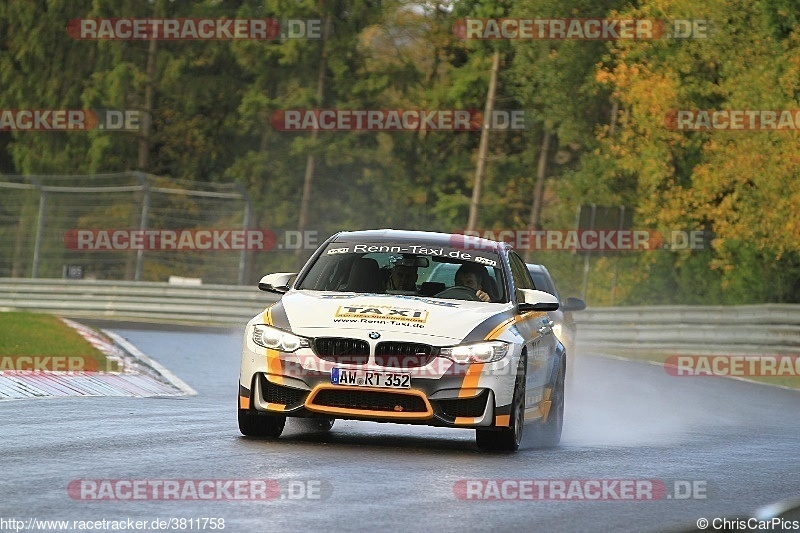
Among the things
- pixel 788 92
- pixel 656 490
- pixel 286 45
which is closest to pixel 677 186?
pixel 788 92

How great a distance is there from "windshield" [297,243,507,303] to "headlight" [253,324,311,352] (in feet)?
3.28

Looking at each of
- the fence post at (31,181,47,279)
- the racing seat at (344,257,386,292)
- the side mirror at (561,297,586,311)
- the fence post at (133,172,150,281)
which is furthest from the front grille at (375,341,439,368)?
the fence post at (31,181,47,279)

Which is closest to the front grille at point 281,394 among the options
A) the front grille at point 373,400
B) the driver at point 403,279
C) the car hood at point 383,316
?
the front grille at point 373,400

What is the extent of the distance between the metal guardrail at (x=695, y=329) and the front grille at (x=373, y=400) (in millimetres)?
16953

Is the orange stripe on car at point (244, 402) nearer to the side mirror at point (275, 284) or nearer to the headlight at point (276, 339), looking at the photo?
the headlight at point (276, 339)

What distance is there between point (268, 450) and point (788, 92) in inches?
946

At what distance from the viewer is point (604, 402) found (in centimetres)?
1917

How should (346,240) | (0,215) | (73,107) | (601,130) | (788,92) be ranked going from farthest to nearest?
(73,107), (601,130), (0,215), (788,92), (346,240)

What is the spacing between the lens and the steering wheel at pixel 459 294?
12.5 metres

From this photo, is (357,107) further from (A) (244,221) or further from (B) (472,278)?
(B) (472,278)

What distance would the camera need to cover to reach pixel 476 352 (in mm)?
11461

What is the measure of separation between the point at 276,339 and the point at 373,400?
775 mm

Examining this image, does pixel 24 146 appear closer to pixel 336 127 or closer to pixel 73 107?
pixel 73 107

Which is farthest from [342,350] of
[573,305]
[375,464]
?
[573,305]
